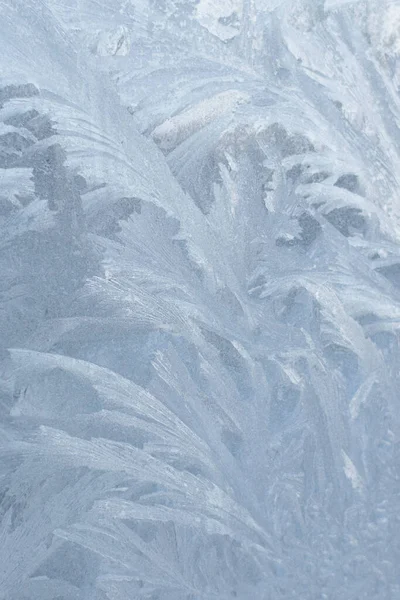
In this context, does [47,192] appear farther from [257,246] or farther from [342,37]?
[342,37]

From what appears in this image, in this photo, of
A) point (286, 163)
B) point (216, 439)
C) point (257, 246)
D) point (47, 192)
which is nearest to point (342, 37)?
point (286, 163)

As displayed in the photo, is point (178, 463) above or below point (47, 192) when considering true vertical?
below

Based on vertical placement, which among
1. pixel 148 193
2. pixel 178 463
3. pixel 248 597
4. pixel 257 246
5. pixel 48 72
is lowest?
pixel 248 597

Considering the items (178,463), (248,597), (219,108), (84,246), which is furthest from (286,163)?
(248,597)

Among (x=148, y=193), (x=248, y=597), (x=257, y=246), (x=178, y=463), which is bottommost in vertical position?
(x=248, y=597)

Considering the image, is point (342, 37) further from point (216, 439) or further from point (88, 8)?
point (216, 439)

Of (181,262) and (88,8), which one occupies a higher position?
(88,8)
